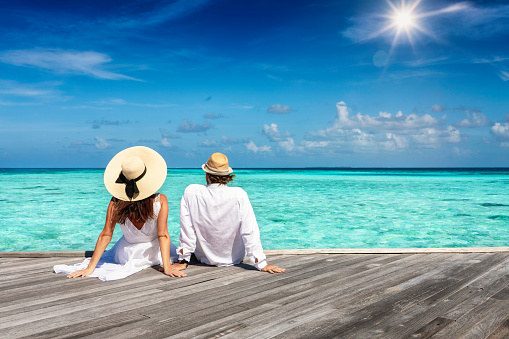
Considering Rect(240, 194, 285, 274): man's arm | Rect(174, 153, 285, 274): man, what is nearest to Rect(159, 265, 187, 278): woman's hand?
Rect(174, 153, 285, 274): man

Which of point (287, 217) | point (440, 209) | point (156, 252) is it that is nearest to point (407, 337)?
point (156, 252)

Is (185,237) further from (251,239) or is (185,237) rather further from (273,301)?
(273,301)

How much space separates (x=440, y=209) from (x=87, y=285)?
14.2m

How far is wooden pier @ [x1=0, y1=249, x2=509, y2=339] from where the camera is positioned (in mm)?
2389

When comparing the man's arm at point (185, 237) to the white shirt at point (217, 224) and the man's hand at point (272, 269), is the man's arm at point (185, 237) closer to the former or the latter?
the white shirt at point (217, 224)

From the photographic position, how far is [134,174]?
3.49 metres

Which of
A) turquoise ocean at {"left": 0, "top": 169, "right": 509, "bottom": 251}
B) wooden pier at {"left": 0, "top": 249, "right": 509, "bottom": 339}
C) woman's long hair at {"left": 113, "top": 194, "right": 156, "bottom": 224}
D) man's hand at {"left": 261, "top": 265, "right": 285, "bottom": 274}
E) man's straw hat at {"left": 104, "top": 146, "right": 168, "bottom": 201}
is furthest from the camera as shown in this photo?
turquoise ocean at {"left": 0, "top": 169, "right": 509, "bottom": 251}

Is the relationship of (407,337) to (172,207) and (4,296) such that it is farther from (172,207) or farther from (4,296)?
(172,207)

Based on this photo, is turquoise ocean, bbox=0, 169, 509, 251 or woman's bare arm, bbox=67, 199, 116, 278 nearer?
woman's bare arm, bbox=67, 199, 116, 278

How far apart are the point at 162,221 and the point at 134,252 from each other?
43cm

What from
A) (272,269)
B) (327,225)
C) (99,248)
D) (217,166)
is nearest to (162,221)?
Answer: (99,248)

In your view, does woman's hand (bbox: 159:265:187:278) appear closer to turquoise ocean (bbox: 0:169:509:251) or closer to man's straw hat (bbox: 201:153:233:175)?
man's straw hat (bbox: 201:153:233:175)

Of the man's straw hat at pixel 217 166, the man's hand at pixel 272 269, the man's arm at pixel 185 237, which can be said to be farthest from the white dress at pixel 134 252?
the man's hand at pixel 272 269

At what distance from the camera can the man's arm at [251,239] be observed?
3.72 metres
